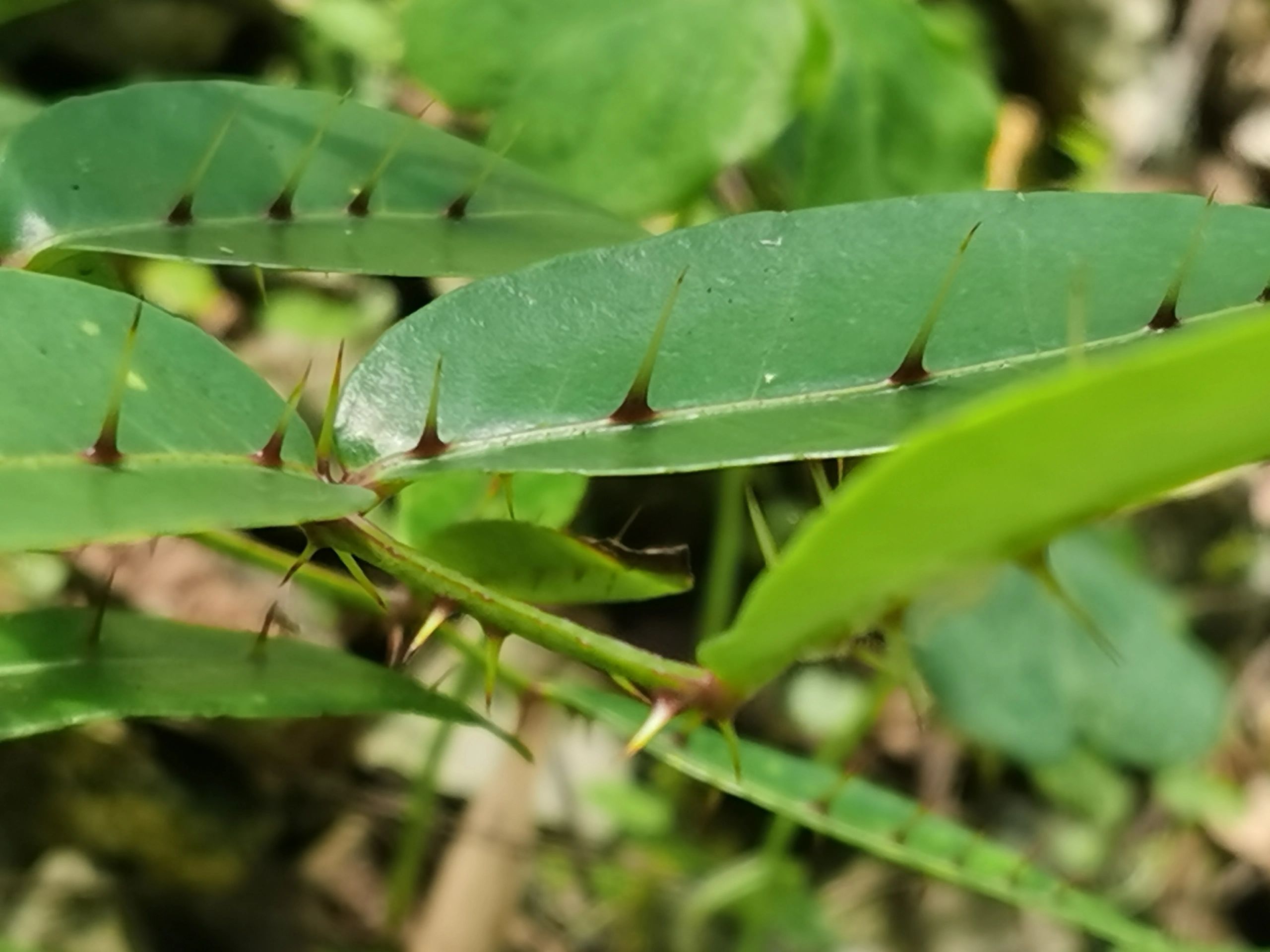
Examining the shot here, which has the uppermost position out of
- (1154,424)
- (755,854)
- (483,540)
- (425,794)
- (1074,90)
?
(1154,424)

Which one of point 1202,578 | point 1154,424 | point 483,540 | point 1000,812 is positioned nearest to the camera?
point 1154,424

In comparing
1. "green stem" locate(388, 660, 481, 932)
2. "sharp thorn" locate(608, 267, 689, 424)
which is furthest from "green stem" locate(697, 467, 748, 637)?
"sharp thorn" locate(608, 267, 689, 424)

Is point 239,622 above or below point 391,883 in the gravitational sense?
above

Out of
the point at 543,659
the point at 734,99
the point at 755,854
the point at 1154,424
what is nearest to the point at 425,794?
the point at 543,659

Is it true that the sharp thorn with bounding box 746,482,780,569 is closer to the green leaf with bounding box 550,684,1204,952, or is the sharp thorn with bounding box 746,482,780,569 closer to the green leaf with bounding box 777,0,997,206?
the green leaf with bounding box 550,684,1204,952

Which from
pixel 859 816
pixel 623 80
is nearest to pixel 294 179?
pixel 623 80

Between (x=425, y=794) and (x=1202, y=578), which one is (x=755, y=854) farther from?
(x=1202, y=578)
